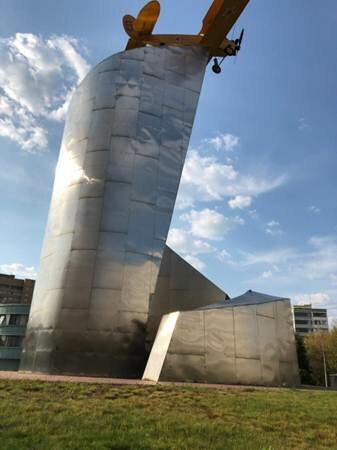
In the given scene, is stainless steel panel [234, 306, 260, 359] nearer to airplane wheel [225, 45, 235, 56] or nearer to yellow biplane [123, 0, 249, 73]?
yellow biplane [123, 0, 249, 73]

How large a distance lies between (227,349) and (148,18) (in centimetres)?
1886

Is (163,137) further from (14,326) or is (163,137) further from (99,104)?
(14,326)

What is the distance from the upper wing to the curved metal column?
231 centimetres

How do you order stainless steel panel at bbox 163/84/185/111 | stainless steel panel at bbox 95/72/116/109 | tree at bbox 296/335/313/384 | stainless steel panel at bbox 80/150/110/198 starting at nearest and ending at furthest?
stainless steel panel at bbox 80/150/110/198 < stainless steel panel at bbox 95/72/116/109 < stainless steel panel at bbox 163/84/185/111 < tree at bbox 296/335/313/384

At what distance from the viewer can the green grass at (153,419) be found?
554 centimetres

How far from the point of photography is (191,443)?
18.4 feet

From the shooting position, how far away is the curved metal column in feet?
56.1

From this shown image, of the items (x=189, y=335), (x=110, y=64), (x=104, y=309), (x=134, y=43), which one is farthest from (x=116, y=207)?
(x=134, y=43)

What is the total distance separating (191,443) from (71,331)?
40.3 feet

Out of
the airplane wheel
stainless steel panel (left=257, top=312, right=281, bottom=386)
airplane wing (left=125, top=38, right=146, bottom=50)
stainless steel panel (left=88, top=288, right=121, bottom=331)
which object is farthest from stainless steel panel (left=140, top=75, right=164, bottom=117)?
stainless steel panel (left=257, top=312, right=281, bottom=386)

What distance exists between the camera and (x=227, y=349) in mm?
15156

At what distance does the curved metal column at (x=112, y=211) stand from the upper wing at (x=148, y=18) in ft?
7.58

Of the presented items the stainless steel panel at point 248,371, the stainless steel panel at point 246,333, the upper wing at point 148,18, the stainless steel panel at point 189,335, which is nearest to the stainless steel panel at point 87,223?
the stainless steel panel at point 189,335

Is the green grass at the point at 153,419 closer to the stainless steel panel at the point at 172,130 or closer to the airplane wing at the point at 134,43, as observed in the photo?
the stainless steel panel at the point at 172,130
